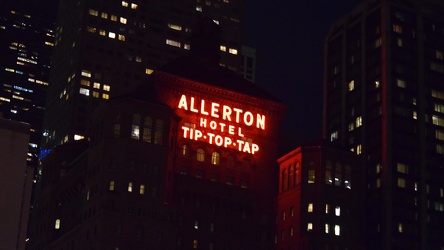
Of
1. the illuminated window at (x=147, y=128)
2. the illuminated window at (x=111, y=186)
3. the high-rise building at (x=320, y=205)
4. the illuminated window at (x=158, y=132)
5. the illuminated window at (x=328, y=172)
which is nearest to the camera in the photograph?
the illuminated window at (x=111, y=186)

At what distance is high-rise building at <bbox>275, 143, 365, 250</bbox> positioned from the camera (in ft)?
629

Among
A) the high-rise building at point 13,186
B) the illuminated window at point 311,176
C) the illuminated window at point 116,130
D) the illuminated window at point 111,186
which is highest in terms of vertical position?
the illuminated window at point 116,130

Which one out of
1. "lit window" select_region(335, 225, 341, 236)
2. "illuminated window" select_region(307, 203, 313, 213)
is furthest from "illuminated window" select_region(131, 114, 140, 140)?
"lit window" select_region(335, 225, 341, 236)

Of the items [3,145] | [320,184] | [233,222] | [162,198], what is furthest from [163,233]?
[3,145]

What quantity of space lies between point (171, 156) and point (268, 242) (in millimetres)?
27890

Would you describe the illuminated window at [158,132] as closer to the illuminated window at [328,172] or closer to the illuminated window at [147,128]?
the illuminated window at [147,128]

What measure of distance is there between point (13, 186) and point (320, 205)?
105 metres

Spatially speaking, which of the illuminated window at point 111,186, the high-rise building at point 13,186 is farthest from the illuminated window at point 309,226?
the high-rise building at point 13,186

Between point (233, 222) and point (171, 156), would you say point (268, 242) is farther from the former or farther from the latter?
Answer: point (171, 156)

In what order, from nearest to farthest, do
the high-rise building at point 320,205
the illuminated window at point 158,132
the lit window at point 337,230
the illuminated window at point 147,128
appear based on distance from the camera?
the illuminated window at point 147,128 → the illuminated window at point 158,132 → the high-rise building at point 320,205 → the lit window at point 337,230

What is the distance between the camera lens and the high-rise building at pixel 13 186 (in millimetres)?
94875

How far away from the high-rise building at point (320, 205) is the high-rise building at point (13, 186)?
3904 inches

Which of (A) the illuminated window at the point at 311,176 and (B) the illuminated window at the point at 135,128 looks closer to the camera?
(B) the illuminated window at the point at 135,128

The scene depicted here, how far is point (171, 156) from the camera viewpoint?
188250 mm
